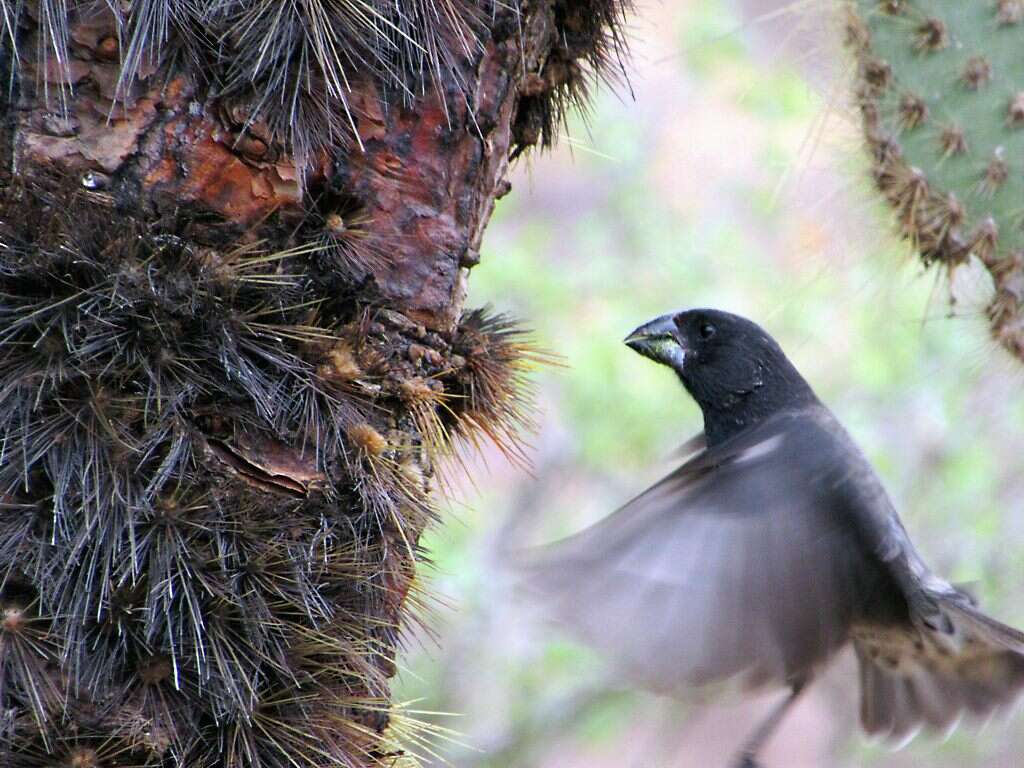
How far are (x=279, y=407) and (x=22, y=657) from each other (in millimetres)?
495

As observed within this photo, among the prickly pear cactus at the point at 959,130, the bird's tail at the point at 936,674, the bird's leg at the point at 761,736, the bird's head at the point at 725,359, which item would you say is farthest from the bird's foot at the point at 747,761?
the prickly pear cactus at the point at 959,130

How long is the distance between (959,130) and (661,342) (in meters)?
0.88

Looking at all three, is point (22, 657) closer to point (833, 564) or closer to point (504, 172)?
point (504, 172)

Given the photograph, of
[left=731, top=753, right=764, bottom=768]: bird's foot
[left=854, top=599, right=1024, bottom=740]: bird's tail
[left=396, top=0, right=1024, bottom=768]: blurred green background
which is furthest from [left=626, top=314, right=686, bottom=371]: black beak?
[left=396, top=0, right=1024, bottom=768]: blurred green background

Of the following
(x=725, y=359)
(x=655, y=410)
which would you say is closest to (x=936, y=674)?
(x=725, y=359)

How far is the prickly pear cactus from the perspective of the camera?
296 centimetres

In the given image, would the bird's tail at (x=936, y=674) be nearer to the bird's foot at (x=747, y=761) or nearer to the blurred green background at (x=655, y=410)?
the bird's foot at (x=747, y=761)

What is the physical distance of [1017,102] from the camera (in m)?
2.93

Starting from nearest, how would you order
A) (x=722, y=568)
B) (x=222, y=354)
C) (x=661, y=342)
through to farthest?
(x=222, y=354) < (x=722, y=568) < (x=661, y=342)

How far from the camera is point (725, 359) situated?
311 cm

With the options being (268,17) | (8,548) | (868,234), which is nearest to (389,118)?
(268,17)

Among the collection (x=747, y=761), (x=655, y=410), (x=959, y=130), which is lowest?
(x=747, y=761)

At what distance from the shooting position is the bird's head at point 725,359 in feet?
10.2

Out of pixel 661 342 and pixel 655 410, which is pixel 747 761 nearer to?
pixel 661 342
